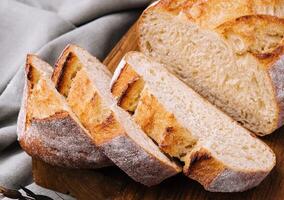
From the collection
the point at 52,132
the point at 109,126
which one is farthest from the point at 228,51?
the point at 52,132

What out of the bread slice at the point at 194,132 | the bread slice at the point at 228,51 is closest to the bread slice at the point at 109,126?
the bread slice at the point at 194,132

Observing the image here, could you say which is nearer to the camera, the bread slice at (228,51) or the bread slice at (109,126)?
the bread slice at (109,126)

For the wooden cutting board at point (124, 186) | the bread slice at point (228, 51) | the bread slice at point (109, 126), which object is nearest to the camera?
the bread slice at point (109, 126)

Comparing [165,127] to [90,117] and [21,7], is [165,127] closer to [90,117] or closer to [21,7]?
[90,117]

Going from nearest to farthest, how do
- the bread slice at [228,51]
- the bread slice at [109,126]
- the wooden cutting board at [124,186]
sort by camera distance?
the bread slice at [109,126], the wooden cutting board at [124,186], the bread slice at [228,51]

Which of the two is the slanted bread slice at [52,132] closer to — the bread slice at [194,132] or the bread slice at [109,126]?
the bread slice at [109,126]

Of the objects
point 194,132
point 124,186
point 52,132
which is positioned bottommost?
point 124,186

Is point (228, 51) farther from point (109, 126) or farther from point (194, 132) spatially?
point (109, 126)
